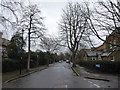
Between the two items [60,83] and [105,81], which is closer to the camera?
[60,83]

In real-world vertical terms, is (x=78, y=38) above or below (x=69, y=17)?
below

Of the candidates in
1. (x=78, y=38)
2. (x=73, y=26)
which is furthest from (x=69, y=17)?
(x=78, y=38)

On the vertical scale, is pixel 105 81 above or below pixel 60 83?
below

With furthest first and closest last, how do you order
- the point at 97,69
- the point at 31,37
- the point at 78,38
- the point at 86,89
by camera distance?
the point at 78,38 < the point at 31,37 < the point at 97,69 < the point at 86,89

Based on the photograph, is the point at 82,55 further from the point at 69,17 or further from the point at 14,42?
the point at 14,42

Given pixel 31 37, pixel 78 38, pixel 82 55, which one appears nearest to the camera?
pixel 31 37

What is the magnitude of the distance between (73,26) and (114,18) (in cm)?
2484

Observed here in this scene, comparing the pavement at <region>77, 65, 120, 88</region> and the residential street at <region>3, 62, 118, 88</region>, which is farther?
the pavement at <region>77, 65, 120, 88</region>

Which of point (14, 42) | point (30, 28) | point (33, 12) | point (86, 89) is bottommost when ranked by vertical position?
point (86, 89)

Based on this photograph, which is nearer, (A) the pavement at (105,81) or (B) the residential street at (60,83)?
(B) the residential street at (60,83)

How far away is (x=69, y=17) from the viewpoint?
1817 inches

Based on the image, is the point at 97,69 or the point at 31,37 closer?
the point at 97,69

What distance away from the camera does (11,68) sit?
2800 centimetres

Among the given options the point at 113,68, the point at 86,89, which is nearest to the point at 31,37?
the point at 113,68
